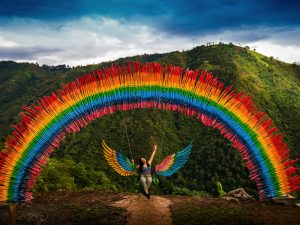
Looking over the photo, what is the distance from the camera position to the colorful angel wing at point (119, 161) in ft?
36.0

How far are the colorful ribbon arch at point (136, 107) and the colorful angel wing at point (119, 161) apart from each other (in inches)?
47.7

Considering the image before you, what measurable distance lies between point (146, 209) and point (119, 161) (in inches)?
96.9

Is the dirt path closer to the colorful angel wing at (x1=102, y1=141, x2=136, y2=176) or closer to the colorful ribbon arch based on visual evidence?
the colorful angel wing at (x1=102, y1=141, x2=136, y2=176)

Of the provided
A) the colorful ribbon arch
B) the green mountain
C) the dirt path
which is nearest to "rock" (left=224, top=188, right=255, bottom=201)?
the dirt path

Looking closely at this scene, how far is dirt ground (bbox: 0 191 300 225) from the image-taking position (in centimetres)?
1130

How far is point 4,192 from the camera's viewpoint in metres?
10.4

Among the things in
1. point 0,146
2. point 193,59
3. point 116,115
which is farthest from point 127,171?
point 193,59

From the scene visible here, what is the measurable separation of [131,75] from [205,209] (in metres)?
5.69

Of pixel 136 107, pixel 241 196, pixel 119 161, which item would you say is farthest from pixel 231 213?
pixel 136 107

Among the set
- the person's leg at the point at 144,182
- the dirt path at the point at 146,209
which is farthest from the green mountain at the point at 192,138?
the person's leg at the point at 144,182

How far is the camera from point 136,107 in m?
10.8

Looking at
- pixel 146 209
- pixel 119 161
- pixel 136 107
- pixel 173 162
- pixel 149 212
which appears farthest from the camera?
pixel 146 209

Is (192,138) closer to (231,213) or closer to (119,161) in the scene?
(231,213)

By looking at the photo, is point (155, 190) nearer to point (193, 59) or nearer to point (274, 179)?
point (274, 179)
